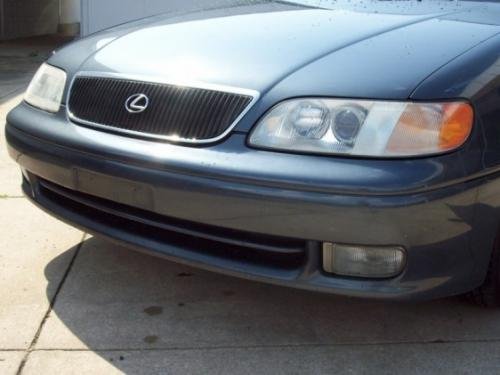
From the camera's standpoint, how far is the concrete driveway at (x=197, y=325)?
2607 mm

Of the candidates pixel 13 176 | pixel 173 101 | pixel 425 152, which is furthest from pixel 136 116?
pixel 13 176

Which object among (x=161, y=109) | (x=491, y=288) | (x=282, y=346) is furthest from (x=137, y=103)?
(x=491, y=288)

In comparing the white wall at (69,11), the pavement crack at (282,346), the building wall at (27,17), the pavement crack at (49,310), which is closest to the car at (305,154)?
the pavement crack at (282,346)

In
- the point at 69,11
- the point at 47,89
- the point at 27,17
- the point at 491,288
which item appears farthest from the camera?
the point at 69,11

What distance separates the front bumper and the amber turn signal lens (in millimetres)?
117

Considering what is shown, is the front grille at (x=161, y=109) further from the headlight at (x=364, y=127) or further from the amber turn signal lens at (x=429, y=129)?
the amber turn signal lens at (x=429, y=129)

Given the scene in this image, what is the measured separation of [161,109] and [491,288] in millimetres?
1441

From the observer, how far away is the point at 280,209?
236 cm

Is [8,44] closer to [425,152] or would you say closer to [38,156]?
[38,156]

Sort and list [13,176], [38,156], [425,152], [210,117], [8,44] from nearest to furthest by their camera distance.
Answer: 1. [425,152]
2. [210,117]
3. [38,156]
4. [13,176]
5. [8,44]

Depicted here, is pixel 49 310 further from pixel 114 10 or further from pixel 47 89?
pixel 114 10

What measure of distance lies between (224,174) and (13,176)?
283 cm

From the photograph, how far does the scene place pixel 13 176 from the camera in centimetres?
483

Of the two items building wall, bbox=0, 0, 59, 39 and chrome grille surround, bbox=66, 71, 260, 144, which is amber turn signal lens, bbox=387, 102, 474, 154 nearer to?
chrome grille surround, bbox=66, 71, 260, 144
